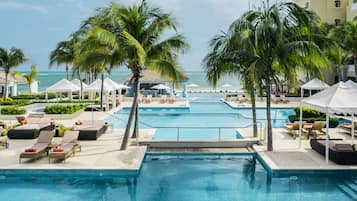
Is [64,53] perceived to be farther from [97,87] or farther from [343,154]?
[343,154]

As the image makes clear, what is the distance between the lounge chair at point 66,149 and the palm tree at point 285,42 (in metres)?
6.89

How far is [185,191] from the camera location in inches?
367

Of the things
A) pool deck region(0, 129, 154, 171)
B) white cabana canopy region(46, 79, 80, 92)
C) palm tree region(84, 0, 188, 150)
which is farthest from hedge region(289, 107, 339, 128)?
white cabana canopy region(46, 79, 80, 92)

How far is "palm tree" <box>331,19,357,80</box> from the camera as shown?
25139mm

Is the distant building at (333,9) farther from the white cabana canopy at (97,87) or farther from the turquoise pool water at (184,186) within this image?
the turquoise pool water at (184,186)

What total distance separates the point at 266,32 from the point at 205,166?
5.17m

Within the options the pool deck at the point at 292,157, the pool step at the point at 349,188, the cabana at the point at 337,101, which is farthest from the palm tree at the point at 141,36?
the pool step at the point at 349,188

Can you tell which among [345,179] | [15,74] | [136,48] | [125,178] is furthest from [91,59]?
[15,74]

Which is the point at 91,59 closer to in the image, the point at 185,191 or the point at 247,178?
the point at 185,191

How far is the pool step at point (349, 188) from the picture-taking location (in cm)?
905

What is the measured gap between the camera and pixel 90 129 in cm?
1491

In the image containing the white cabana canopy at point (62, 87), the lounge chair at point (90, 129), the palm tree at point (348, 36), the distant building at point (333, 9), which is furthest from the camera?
the distant building at point (333, 9)

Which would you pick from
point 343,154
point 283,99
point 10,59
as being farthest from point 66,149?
point 10,59

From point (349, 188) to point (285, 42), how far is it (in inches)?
207
